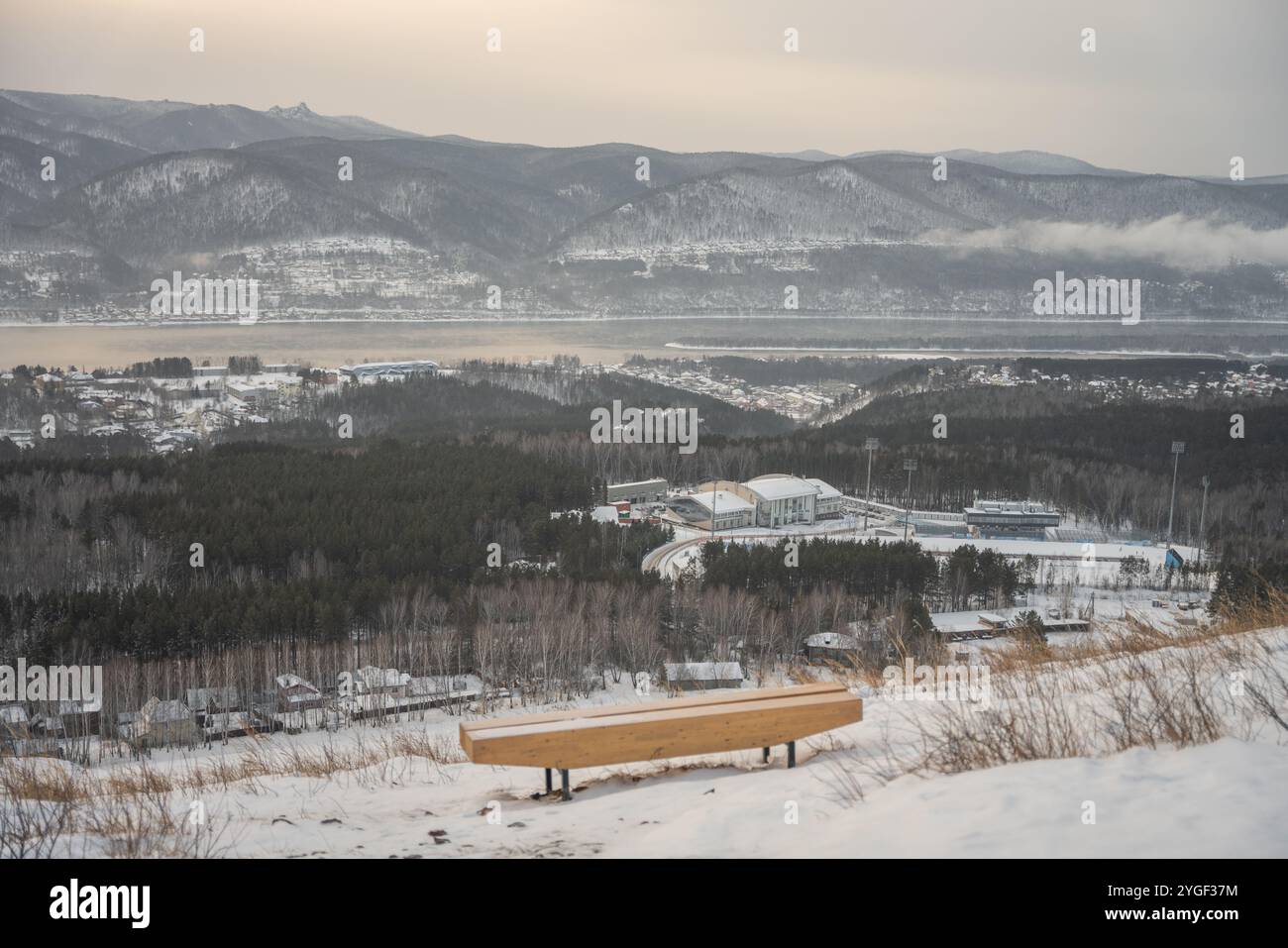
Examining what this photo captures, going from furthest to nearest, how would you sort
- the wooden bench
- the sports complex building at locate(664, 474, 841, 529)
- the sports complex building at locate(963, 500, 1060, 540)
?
1. the sports complex building at locate(664, 474, 841, 529)
2. the sports complex building at locate(963, 500, 1060, 540)
3. the wooden bench

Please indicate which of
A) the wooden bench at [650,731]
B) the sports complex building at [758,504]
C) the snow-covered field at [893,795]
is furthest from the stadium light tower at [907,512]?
the wooden bench at [650,731]

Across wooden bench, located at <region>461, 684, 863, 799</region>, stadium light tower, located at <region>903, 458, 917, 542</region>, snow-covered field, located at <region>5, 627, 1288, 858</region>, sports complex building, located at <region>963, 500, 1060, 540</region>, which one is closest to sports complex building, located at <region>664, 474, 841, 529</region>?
stadium light tower, located at <region>903, 458, 917, 542</region>

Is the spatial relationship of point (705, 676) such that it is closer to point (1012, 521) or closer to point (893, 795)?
point (893, 795)

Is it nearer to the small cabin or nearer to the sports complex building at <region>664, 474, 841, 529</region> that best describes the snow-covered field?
the small cabin

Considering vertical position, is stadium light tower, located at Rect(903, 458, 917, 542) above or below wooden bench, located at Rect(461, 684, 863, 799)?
below

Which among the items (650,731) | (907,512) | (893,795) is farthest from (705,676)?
(907,512)

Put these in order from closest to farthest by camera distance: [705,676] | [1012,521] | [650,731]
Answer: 1. [650,731]
2. [705,676]
3. [1012,521]
